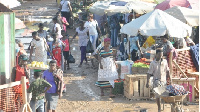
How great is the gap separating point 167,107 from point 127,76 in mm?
1397

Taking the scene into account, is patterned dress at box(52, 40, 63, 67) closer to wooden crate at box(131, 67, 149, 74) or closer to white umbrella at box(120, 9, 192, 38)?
white umbrella at box(120, 9, 192, 38)

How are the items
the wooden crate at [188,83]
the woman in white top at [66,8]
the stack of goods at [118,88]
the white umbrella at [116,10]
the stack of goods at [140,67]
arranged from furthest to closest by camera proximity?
the woman in white top at [66,8] < the white umbrella at [116,10] < the stack of goods at [140,67] < the stack of goods at [118,88] < the wooden crate at [188,83]

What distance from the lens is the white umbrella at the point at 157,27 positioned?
510 inches

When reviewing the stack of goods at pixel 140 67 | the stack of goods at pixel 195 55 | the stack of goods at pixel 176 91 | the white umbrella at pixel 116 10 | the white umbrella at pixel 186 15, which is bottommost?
the stack of goods at pixel 176 91

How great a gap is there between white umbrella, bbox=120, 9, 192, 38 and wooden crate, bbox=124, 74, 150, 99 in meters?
1.37

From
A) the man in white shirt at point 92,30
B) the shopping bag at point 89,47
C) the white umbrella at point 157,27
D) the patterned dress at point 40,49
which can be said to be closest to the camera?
the white umbrella at point 157,27

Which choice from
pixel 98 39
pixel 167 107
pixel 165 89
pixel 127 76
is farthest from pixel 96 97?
pixel 98 39

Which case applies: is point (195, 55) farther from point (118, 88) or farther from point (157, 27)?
point (118, 88)

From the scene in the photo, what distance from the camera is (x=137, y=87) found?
1237 centimetres

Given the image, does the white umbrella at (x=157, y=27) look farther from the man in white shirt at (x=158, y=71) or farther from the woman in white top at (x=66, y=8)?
the woman in white top at (x=66, y=8)

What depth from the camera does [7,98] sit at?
29.2ft

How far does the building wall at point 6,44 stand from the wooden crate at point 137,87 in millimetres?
3968

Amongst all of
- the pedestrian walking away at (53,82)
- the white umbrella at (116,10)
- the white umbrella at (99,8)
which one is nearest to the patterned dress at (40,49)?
the pedestrian walking away at (53,82)

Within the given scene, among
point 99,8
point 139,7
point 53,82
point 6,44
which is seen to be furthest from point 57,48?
point 6,44
